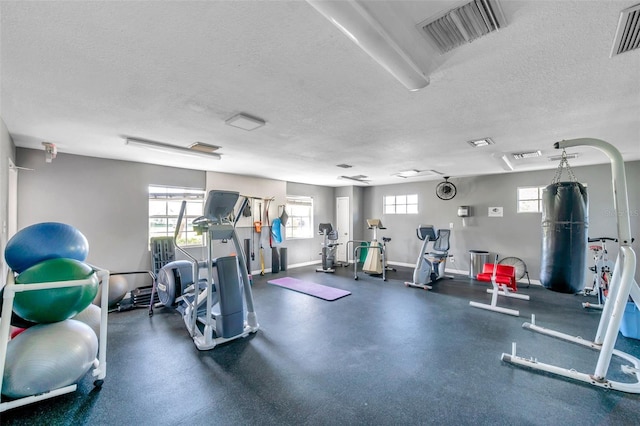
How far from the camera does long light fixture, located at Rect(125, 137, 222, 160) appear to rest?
11.5 feet

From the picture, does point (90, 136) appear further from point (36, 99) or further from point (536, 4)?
point (536, 4)

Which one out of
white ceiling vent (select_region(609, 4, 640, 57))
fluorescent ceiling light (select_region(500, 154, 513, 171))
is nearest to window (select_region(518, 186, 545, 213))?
fluorescent ceiling light (select_region(500, 154, 513, 171))

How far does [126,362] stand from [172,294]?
4.07ft

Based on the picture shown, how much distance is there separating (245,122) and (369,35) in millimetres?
1810

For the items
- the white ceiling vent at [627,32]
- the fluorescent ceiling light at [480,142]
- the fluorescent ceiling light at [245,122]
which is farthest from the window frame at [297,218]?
the white ceiling vent at [627,32]

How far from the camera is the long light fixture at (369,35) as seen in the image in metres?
1.16

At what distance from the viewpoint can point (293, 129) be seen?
123 inches

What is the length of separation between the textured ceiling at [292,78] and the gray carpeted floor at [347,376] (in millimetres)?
2529

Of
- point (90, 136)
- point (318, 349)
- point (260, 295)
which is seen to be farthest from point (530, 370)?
point (90, 136)

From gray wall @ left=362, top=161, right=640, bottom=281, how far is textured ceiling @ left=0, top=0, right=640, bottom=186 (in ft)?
6.51

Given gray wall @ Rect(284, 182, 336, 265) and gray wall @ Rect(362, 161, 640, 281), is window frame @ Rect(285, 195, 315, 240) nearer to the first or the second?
gray wall @ Rect(284, 182, 336, 265)

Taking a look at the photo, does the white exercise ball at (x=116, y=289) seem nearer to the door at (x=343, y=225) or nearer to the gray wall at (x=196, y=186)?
the gray wall at (x=196, y=186)

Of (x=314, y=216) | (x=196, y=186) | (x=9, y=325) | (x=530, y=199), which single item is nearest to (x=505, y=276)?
(x=530, y=199)

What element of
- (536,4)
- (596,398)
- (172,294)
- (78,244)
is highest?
(536,4)
